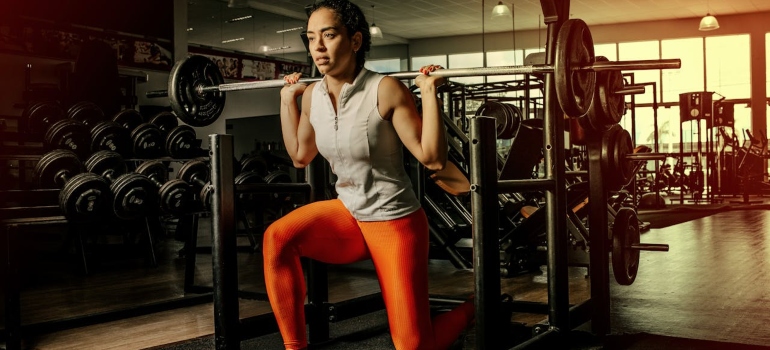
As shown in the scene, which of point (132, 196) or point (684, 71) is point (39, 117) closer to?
point (132, 196)

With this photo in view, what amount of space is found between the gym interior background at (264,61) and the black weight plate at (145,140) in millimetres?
338

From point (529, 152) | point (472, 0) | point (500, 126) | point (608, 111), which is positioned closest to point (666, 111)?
point (472, 0)

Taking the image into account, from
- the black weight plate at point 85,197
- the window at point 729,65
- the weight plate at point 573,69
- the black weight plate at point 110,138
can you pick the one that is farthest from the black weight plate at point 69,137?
the window at point 729,65

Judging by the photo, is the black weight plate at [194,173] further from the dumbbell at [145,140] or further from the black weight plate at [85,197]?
the dumbbell at [145,140]

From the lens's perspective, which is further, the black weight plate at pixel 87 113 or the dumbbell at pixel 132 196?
the black weight plate at pixel 87 113

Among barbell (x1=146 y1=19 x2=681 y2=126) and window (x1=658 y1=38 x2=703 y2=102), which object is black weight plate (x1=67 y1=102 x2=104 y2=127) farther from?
window (x1=658 y1=38 x2=703 y2=102)

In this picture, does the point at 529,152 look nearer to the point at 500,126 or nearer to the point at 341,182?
the point at 341,182

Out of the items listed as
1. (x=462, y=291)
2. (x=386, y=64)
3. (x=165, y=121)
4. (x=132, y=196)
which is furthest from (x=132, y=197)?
(x=386, y=64)

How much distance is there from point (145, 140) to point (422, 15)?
8039 millimetres

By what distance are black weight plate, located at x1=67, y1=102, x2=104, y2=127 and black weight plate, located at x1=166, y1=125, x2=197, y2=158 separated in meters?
0.62

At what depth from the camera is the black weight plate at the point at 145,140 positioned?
498 cm

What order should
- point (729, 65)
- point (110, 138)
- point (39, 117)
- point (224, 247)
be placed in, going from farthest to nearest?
1. point (729, 65)
2. point (39, 117)
3. point (110, 138)
4. point (224, 247)

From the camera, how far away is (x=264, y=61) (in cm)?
1081

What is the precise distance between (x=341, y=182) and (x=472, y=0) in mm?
10100
